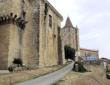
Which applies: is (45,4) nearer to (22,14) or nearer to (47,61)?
(22,14)

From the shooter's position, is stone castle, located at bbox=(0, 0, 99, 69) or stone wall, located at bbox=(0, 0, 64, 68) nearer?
stone castle, located at bbox=(0, 0, 99, 69)

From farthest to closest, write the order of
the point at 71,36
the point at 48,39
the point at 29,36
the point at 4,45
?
the point at 71,36
the point at 48,39
the point at 29,36
the point at 4,45

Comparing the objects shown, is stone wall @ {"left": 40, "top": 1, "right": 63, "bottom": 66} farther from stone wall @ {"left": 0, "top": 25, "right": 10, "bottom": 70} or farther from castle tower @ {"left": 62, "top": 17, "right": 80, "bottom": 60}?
castle tower @ {"left": 62, "top": 17, "right": 80, "bottom": 60}

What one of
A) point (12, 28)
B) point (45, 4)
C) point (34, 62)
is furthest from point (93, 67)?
point (12, 28)

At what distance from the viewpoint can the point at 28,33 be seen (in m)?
20.5

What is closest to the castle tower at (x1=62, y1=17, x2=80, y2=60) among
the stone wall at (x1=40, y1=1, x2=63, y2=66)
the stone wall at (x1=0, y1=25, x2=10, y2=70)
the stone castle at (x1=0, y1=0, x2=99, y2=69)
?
the stone wall at (x1=40, y1=1, x2=63, y2=66)

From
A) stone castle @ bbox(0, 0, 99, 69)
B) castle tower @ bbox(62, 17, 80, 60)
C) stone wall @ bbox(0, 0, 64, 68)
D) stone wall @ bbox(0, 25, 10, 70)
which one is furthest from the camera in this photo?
castle tower @ bbox(62, 17, 80, 60)

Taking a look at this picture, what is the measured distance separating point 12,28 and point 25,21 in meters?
2.95

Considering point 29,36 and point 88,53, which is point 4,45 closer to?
→ point 29,36

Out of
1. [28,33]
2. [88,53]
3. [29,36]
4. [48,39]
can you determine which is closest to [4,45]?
[29,36]

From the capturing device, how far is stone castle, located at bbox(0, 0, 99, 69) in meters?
16.9

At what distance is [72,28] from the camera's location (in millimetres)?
65188

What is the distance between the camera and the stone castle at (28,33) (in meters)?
16.9

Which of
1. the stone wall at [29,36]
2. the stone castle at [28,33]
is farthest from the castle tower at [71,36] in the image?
the stone wall at [29,36]
